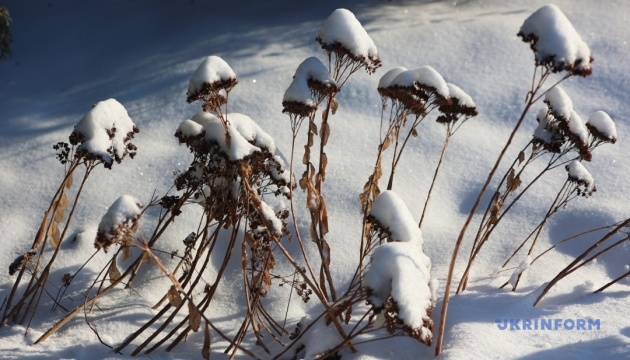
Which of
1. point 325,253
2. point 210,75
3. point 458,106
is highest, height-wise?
point 210,75

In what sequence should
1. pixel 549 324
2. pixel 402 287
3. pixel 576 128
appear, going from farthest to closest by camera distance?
pixel 549 324, pixel 576 128, pixel 402 287

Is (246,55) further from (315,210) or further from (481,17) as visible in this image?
(315,210)

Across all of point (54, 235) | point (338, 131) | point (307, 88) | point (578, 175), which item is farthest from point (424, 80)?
point (338, 131)

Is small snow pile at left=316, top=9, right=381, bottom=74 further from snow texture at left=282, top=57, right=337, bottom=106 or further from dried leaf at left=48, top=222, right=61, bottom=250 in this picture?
dried leaf at left=48, top=222, right=61, bottom=250

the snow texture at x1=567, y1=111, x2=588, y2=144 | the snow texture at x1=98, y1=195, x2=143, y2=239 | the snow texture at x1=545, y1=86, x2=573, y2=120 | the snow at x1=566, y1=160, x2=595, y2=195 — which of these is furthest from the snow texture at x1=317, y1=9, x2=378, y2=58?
the snow at x1=566, y1=160, x2=595, y2=195

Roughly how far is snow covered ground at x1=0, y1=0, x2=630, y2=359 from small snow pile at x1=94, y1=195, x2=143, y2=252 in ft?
2.54

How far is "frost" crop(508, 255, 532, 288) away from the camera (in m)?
2.88

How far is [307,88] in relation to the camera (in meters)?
2.53

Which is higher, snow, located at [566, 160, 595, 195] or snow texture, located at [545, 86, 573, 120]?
snow texture, located at [545, 86, 573, 120]

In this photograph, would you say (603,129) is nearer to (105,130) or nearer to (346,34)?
(346,34)

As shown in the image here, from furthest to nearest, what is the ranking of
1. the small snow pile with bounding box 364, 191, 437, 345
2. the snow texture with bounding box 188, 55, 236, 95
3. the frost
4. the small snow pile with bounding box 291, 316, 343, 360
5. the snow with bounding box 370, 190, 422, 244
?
the frost
the small snow pile with bounding box 291, 316, 343, 360
the snow texture with bounding box 188, 55, 236, 95
the snow with bounding box 370, 190, 422, 244
the small snow pile with bounding box 364, 191, 437, 345

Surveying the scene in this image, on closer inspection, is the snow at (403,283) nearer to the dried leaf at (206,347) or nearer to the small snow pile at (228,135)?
the small snow pile at (228,135)

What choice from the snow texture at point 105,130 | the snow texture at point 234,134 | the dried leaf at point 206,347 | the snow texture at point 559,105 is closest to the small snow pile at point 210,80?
the snow texture at point 234,134

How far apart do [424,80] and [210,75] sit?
826mm
